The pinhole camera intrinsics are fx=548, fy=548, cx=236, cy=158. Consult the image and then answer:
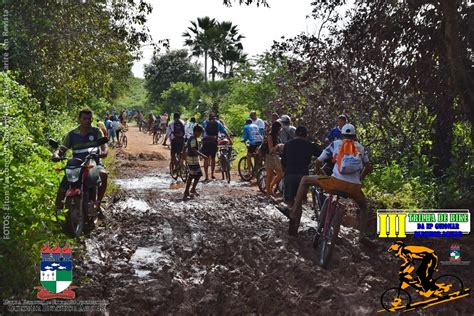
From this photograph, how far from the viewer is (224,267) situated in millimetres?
7449

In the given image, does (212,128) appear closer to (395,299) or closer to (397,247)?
(397,247)

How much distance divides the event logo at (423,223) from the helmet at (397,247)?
0.55m

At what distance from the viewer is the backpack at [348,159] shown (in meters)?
7.63

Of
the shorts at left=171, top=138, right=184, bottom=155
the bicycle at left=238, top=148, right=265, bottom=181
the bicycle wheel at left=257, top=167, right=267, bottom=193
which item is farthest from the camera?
the shorts at left=171, top=138, right=184, bottom=155

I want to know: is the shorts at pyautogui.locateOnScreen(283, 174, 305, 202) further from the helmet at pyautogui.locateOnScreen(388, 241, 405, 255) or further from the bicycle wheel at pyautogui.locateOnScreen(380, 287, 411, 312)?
the bicycle wheel at pyautogui.locateOnScreen(380, 287, 411, 312)

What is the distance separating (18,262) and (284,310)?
316cm

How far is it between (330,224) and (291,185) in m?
1.98

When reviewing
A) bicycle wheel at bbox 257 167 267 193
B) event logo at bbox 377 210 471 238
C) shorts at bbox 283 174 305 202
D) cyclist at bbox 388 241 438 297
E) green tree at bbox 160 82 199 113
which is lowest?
cyclist at bbox 388 241 438 297

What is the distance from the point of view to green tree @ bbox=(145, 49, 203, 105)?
2891 inches

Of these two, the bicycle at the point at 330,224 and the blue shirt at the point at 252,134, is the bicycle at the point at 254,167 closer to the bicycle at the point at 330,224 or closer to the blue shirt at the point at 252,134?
the blue shirt at the point at 252,134

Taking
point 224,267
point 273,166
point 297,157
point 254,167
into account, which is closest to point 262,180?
point 273,166

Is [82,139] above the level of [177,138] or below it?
above

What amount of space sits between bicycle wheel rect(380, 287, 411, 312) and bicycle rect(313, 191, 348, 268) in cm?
105

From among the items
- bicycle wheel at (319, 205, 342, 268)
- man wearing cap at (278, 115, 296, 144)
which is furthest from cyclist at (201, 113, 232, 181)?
bicycle wheel at (319, 205, 342, 268)
